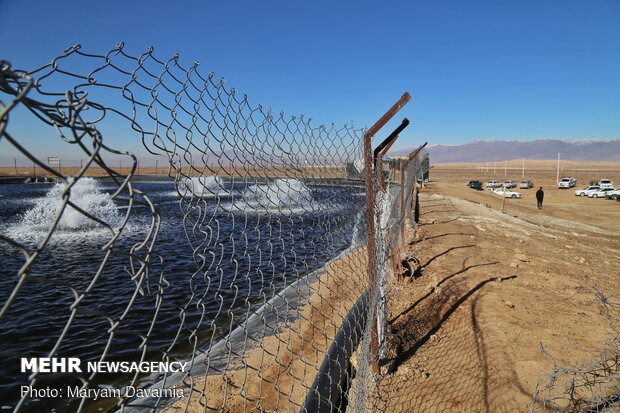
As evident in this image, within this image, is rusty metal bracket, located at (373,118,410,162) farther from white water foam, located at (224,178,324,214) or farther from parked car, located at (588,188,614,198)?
parked car, located at (588,188,614,198)

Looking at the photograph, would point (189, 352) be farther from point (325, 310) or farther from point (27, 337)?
point (27, 337)

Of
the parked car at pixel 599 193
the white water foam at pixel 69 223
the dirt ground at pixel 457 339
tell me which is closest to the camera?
the dirt ground at pixel 457 339

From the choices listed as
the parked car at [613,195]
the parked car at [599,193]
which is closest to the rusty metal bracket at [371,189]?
the parked car at [613,195]

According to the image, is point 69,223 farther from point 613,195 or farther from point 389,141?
point 613,195

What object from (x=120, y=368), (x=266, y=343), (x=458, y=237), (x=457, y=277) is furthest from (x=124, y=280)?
(x=458, y=237)

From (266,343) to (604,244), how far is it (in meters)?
13.9

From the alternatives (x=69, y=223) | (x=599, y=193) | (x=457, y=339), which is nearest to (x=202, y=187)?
(x=457, y=339)

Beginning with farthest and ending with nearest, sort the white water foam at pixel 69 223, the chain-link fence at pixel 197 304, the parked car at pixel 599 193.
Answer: the parked car at pixel 599 193 < the white water foam at pixel 69 223 < the chain-link fence at pixel 197 304

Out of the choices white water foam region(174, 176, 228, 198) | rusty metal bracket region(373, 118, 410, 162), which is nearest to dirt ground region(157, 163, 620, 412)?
white water foam region(174, 176, 228, 198)

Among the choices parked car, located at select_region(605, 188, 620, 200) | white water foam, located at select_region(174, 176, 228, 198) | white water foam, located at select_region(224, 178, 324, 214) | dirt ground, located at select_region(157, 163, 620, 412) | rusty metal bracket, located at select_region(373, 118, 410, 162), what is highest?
rusty metal bracket, located at select_region(373, 118, 410, 162)

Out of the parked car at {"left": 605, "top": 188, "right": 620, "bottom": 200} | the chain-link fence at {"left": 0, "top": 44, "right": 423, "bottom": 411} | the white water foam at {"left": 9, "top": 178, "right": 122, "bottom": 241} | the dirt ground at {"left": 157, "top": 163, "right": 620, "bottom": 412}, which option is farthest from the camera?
the parked car at {"left": 605, "top": 188, "right": 620, "bottom": 200}

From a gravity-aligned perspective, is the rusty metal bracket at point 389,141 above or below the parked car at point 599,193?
above

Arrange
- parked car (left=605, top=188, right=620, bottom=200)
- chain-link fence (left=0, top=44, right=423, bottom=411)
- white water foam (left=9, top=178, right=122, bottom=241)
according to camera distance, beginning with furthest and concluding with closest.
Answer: parked car (left=605, top=188, right=620, bottom=200), white water foam (left=9, top=178, right=122, bottom=241), chain-link fence (left=0, top=44, right=423, bottom=411)

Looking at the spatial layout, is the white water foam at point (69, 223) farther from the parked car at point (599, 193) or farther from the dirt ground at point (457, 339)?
the parked car at point (599, 193)
